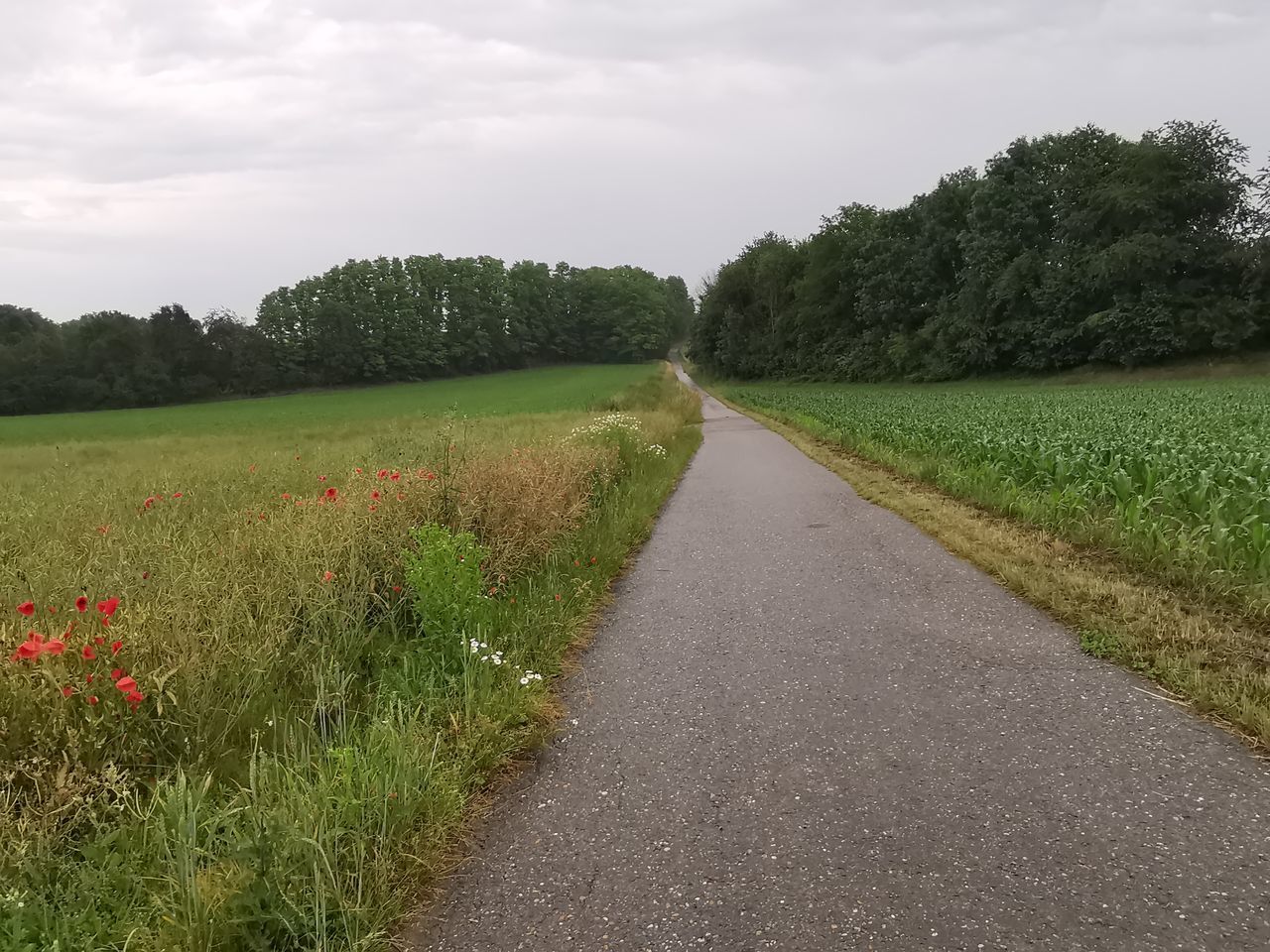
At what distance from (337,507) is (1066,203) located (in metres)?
50.9

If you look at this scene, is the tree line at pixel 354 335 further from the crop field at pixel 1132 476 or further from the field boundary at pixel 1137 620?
the field boundary at pixel 1137 620

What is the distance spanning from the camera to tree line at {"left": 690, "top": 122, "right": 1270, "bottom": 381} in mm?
37312

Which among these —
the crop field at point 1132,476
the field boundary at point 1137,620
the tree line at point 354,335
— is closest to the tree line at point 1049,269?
the crop field at point 1132,476

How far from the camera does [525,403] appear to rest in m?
36.7

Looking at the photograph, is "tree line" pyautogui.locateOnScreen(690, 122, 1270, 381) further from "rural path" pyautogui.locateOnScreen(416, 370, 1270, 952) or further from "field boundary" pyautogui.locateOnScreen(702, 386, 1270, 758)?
"rural path" pyautogui.locateOnScreen(416, 370, 1270, 952)

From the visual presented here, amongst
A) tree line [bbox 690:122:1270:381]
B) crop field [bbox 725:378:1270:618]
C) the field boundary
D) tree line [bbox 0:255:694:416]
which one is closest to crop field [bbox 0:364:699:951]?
the field boundary

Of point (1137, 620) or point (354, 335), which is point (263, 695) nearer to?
point (1137, 620)

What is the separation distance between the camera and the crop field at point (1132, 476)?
5.37 metres

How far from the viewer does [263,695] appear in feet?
11.6

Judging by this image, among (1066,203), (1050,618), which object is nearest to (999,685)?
(1050,618)

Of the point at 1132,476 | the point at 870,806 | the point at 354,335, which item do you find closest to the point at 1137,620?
the point at 870,806

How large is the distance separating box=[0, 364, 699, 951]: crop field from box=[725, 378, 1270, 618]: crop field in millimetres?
4601

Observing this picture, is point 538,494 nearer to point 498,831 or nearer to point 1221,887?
point 498,831

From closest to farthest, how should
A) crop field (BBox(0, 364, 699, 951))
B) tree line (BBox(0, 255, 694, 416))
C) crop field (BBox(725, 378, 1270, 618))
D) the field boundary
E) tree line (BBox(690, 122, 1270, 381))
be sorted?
crop field (BBox(0, 364, 699, 951)) < the field boundary < crop field (BBox(725, 378, 1270, 618)) < tree line (BBox(690, 122, 1270, 381)) < tree line (BBox(0, 255, 694, 416))
